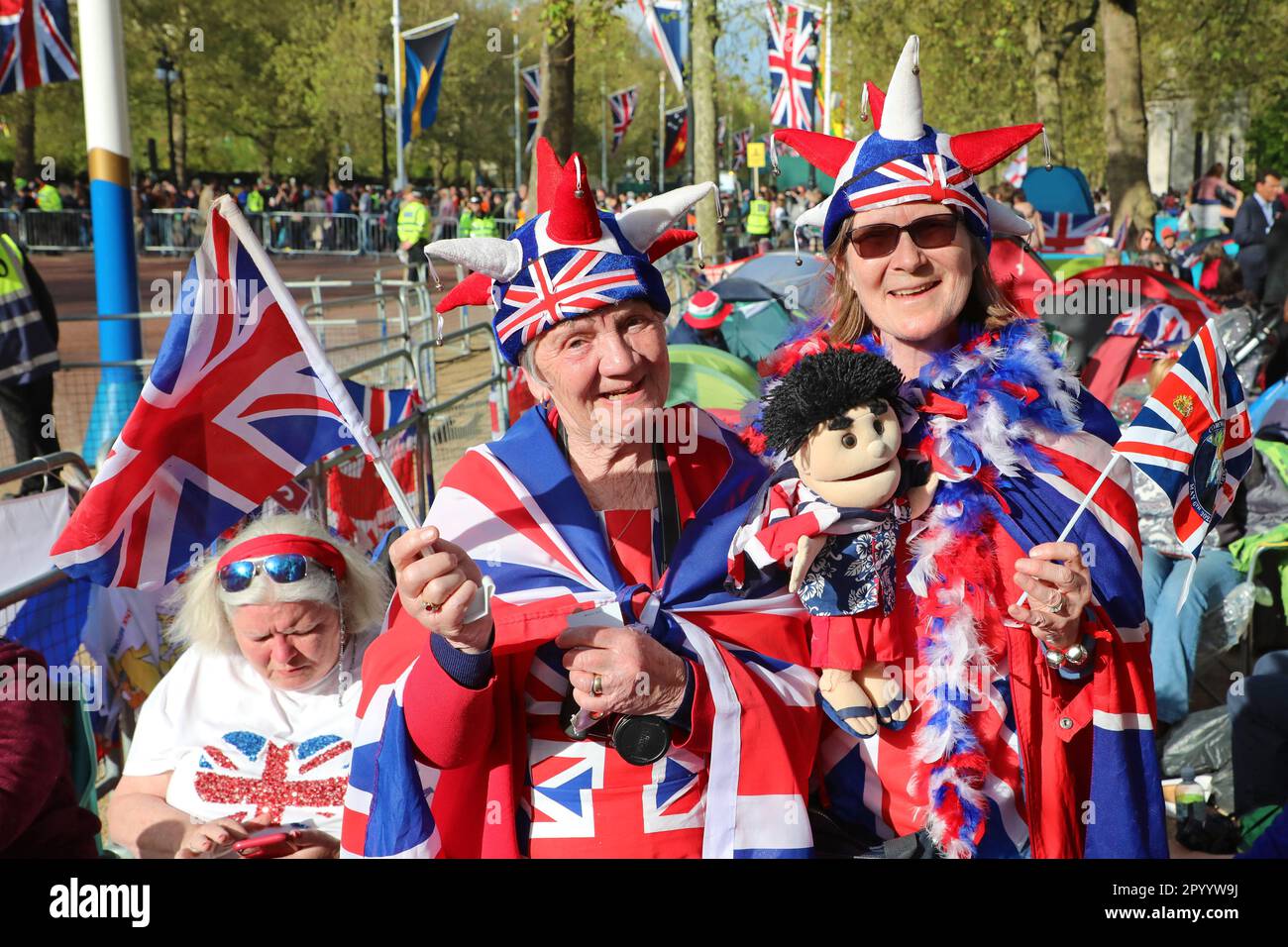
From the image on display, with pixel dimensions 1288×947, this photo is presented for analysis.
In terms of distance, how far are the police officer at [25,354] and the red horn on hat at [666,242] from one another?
5.21 m

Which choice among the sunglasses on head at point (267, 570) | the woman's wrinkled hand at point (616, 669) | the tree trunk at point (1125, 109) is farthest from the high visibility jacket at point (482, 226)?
the woman's wrinkled hand at point (616, 669)

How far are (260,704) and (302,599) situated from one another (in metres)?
0.31

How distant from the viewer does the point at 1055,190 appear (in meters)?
14.0

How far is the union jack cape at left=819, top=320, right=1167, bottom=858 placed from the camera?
2.29 meters

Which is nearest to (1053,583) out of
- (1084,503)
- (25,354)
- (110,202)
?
(1084,503)

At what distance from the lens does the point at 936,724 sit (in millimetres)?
2318

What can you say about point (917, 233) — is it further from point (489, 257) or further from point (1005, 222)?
point (489, 257)

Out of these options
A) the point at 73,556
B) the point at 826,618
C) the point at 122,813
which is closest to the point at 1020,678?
the point at 826,618

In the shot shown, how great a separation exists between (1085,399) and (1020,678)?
60 centimetres

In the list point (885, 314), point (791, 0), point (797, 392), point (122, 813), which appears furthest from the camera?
point (791, 0)

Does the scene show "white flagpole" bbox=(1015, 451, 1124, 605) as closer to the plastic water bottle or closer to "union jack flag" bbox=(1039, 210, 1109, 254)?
the plastic water bottle

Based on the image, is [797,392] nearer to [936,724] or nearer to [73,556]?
[936,724]

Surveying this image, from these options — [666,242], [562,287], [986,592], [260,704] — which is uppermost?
[666,242]

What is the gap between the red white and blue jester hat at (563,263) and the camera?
247cm
